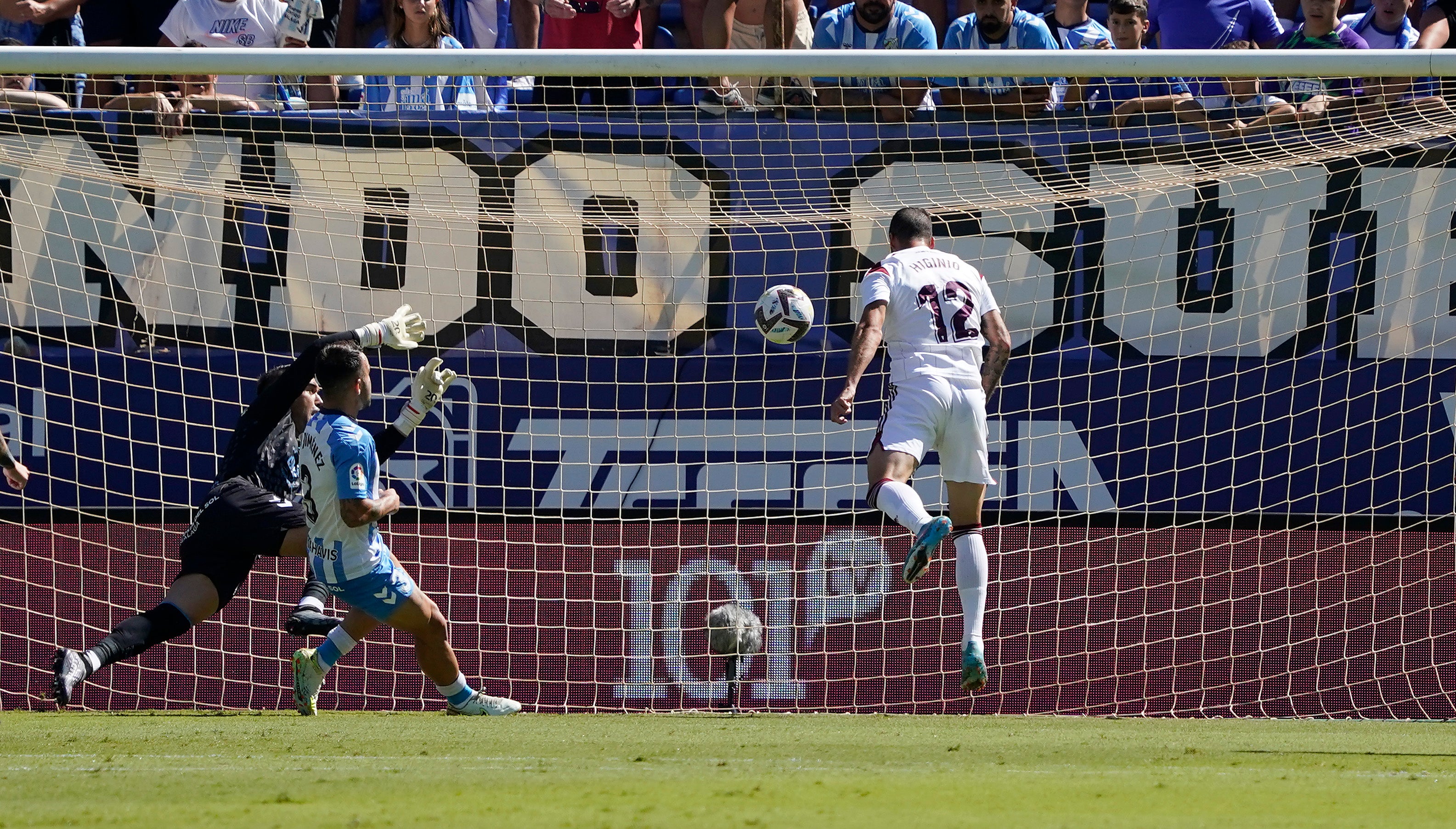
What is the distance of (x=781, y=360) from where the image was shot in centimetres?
930

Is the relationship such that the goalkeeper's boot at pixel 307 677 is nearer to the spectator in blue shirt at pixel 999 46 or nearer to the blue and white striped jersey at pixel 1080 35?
the spectator in blue shirt at pixel 999 46

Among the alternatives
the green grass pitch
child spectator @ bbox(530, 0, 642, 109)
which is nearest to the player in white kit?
the green grass pitch

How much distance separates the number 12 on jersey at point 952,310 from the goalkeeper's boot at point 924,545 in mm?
1016

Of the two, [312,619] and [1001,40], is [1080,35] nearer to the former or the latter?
[1001,40]

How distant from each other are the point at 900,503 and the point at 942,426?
0.56 meters

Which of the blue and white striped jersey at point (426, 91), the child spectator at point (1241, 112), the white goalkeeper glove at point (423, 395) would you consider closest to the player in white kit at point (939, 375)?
the white goalkeeper glove at point (423, 395)

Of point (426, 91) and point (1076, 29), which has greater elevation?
point (1076, 29)

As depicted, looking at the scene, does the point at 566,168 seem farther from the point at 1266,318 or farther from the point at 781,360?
the point at 1266,318

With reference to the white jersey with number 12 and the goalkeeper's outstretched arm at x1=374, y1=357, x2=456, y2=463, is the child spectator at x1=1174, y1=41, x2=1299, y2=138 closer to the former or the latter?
the white jersey with number 12

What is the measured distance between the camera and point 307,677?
7449 millimetres

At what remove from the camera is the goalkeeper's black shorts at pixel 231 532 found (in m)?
7.36

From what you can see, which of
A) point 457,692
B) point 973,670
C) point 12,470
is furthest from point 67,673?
point 973,670

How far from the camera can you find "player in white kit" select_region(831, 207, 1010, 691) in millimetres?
6820

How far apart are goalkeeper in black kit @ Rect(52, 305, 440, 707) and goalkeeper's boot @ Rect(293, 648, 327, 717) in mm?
128
